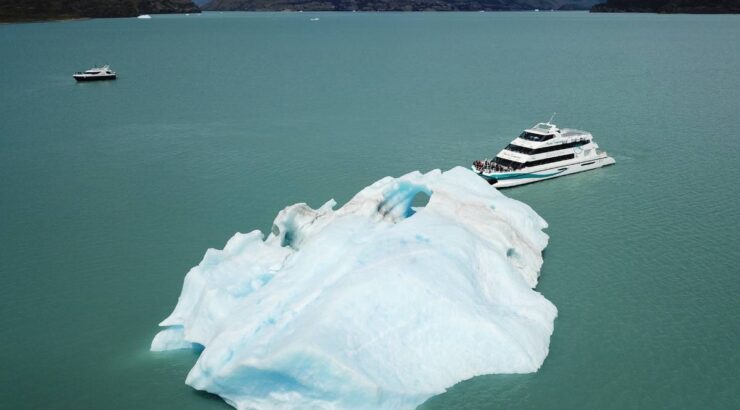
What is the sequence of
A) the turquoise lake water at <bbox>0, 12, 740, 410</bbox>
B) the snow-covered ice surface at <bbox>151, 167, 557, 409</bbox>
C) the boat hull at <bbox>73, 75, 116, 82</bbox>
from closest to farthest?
1. the snow-covered ice surface at <bbox>151, 167, 557, 409</bbox>
2. the turquoise lake water at <bbox>0, 12, 740, 410</bbox>
3. the boat hull at <bbox>73, 75, 116, 82</bbox>

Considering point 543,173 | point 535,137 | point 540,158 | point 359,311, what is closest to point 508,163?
point 540,158

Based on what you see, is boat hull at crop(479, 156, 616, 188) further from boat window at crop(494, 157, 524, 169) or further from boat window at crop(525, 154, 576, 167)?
boat window at crop(494, 157, 524, 169)

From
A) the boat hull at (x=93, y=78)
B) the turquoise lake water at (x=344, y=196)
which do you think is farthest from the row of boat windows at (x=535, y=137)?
the boat hull at (x=93, y=78)

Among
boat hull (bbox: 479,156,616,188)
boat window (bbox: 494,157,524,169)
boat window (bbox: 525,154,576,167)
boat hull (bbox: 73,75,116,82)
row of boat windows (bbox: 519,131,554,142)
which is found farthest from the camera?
boat hull (bbox: 73,75,116,82)

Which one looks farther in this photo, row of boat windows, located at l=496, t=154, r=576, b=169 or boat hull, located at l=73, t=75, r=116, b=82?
boat hull, located at l=73, t=75, r=116, b=82

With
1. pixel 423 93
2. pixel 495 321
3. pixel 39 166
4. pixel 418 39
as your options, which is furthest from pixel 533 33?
pixel 495 321

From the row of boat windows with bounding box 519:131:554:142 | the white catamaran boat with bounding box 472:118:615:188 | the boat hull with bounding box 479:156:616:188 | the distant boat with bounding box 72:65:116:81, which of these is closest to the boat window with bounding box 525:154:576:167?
the white catamaran boat with bounding box 472:118:615:188

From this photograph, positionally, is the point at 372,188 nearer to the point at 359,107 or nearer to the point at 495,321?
the point at 495,321
